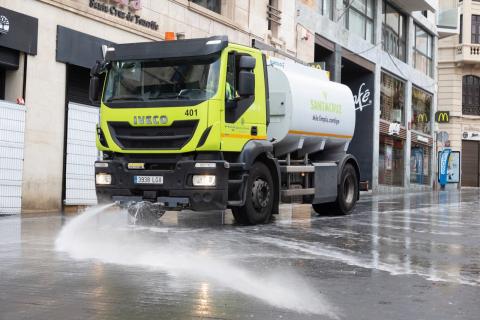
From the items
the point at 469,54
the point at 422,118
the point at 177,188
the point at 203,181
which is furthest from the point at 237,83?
the point at 469,54

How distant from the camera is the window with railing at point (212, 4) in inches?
784

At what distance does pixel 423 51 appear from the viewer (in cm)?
3909

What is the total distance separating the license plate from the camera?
9.99 m

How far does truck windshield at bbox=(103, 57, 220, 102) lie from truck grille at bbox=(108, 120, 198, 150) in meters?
0.43

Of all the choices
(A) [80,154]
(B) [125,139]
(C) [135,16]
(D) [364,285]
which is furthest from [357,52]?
(D) [364,285]

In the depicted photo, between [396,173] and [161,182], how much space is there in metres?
26.6

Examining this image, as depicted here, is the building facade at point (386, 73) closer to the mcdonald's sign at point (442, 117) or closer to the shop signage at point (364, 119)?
the shop signage at point (364, 119)

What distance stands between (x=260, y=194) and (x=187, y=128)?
1.98 m

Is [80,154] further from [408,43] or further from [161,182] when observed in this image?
[408,43]

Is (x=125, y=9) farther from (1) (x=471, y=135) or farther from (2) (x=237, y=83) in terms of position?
(1) (x=471, y=135)

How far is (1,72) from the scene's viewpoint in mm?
13836

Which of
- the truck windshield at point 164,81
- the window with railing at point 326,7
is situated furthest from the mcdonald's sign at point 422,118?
the truck windshield at point 164,81

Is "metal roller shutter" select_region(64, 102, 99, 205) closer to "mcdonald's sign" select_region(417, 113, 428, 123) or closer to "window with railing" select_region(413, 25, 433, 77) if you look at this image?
"window with railing" select_region(413, 25, 433, 77)

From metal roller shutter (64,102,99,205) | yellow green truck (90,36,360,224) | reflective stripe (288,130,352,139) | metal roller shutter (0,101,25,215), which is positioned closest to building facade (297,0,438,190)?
reflective stripe (288,130,352,139)
